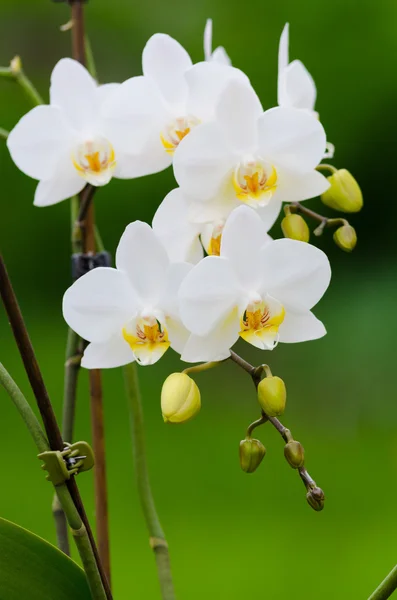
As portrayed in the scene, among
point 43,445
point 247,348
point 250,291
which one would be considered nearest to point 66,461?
point 43,445

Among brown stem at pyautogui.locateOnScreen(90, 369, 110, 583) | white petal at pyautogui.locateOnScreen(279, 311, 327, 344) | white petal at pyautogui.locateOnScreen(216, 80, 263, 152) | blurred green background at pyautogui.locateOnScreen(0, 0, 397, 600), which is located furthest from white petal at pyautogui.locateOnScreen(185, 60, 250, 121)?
blurred green background at pyautogui.locateOnScreen(0, 0, 397, 600)

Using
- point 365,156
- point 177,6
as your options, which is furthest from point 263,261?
point 177,6

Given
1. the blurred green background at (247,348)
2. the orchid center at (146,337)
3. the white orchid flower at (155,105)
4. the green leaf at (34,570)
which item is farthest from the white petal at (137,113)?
the blurred green background at (247,348)

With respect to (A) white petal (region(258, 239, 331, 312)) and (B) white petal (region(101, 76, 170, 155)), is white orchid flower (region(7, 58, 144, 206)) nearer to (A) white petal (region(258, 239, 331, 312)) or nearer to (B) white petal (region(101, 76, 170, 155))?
(B) white petal (region(101, 76, 170, 155))

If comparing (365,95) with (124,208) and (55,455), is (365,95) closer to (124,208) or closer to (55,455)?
(124,208)

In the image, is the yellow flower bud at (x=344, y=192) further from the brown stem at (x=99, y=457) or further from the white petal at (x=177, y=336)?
the brown stem at (x=99, y=457)

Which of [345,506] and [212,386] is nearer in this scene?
[345,506]
